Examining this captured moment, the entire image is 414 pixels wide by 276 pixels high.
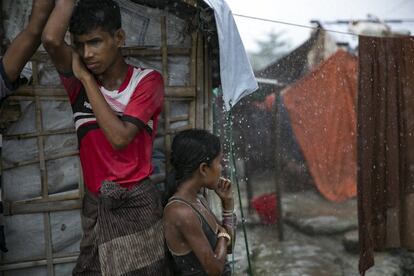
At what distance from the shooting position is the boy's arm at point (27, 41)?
2.27 m

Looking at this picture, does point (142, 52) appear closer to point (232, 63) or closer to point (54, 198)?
point (232, 63)

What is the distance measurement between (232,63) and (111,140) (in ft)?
2.56

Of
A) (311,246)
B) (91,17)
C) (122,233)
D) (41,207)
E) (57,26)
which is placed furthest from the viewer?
(311,246)

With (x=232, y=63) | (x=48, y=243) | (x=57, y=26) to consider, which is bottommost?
(x=48, y=243)

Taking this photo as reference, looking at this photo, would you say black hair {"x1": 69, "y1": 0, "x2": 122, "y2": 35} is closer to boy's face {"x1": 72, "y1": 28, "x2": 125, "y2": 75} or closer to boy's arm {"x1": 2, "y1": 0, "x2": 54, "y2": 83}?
boy's face {"x1": 72, "y1": 28, "x2": 125, "y2": 75}

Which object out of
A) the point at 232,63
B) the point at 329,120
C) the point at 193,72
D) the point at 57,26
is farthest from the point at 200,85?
the point at 329,120

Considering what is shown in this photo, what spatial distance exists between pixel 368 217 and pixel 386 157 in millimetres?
671

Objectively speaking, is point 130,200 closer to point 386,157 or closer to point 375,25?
point 386,157

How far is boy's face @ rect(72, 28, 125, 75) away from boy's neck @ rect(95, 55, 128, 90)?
0.25 feet

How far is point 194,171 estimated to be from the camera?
2.57m

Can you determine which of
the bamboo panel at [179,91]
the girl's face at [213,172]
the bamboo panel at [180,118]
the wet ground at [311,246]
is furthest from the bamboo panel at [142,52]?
the wet ground at [311,246]

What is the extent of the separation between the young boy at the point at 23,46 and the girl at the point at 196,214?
2.92 feet

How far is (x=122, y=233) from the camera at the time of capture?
2.38m

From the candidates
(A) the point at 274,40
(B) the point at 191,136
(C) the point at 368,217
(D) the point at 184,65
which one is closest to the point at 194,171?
(B) the point at 191,136
